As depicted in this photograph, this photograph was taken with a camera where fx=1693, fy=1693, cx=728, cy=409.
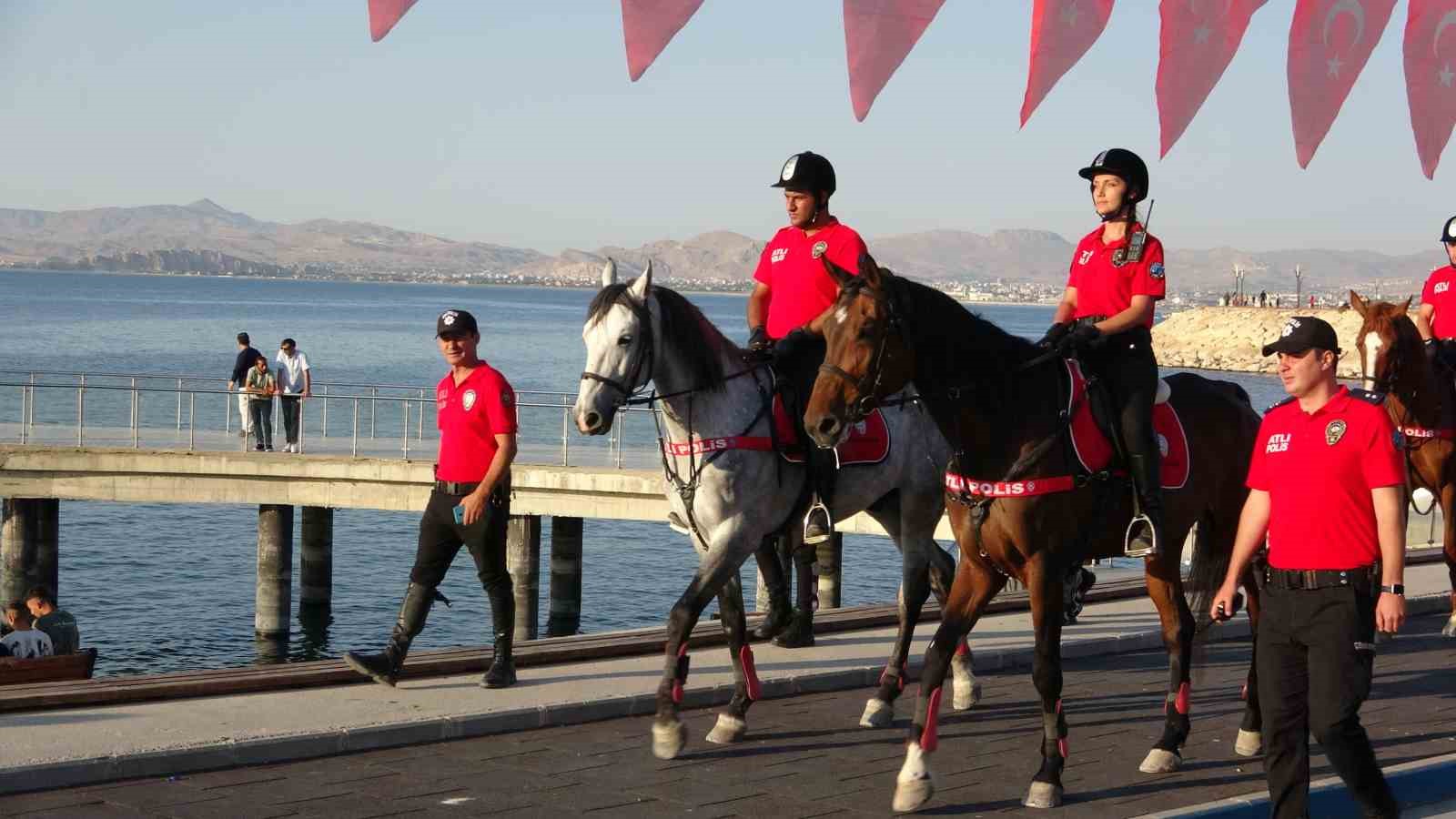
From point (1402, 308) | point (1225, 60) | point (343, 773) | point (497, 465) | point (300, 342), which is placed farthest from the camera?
point (300, 342)

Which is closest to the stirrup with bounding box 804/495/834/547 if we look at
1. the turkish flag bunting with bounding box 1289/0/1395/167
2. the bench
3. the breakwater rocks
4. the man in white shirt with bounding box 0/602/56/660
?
the bench

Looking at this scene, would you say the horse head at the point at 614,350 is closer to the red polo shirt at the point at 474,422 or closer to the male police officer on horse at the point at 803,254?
the male police officer on horse at the point at 803,254

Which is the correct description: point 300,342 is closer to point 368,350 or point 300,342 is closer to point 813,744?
point 368,350

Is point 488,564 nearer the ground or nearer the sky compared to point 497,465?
nearer the ground

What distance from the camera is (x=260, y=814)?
288 inches

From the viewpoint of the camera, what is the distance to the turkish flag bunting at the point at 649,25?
12000mm

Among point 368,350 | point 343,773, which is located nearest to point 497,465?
point 343,773

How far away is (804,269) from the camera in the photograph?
1014 cm

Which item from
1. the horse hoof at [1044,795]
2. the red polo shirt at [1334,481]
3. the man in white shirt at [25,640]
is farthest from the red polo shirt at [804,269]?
the man in white shirt at [25,640]

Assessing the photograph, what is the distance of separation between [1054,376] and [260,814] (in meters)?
4.20

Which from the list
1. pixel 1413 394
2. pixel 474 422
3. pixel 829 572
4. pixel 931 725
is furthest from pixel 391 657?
pixel 829 572

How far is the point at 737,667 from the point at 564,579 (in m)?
20.2

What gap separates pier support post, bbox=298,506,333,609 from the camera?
29844 millimetres

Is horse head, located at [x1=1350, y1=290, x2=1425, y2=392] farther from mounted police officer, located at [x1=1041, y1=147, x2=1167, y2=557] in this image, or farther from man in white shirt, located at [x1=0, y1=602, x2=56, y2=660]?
man in white shirt, located at [x1=0, y1=602, x2=56, y2=660]
